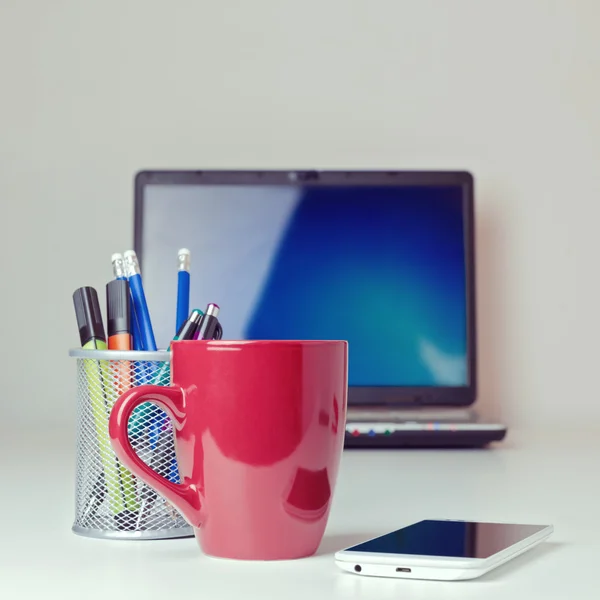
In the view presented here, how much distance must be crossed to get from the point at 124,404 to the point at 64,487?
32 cm

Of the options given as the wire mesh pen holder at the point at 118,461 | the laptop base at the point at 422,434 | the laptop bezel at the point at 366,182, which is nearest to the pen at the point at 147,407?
the wire mesh pen holder at the point at 118,461

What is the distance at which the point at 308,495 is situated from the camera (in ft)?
1.40

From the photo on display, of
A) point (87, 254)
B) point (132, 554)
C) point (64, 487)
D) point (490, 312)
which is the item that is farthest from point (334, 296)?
point (132, 554)

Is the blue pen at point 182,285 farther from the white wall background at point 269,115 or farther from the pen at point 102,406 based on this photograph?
the white wall background at point 269,115

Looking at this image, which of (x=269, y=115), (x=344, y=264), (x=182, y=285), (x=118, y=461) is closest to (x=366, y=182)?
(x=344, y=264)

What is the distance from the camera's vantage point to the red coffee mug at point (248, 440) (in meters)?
0.42

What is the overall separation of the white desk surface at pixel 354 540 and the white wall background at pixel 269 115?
0.37 m

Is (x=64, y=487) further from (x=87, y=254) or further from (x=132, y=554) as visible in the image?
(x=87, y=254)

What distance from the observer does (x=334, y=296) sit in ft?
3.55

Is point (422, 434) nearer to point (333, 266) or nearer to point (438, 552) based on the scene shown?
point (333, 266)

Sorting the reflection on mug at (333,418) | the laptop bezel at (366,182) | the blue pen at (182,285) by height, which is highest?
the laptop bezel at (366,182)

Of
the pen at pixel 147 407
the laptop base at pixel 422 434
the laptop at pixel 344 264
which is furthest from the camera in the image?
the laptop at pixel 344 264

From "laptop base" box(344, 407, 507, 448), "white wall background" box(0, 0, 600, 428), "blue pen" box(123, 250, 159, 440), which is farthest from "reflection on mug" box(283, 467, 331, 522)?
"white wall background" box(0, 0, 600, 428)

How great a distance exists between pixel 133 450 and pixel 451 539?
16cm
